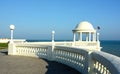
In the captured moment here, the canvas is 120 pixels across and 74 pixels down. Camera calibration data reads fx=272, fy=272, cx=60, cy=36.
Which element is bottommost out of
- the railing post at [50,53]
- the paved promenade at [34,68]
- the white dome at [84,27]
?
the paved promenade at [34,68]

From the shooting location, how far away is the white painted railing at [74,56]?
24.2 feet

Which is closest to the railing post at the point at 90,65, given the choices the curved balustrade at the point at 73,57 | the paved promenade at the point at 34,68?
the curved balustrade at the point at 73,57

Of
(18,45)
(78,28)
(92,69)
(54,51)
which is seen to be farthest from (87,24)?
(92,69)

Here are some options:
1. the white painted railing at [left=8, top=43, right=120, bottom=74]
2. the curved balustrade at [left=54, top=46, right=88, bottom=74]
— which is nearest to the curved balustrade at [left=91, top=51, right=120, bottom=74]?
the white painted railing at [left=8, top=43, right=120, bottom=74]

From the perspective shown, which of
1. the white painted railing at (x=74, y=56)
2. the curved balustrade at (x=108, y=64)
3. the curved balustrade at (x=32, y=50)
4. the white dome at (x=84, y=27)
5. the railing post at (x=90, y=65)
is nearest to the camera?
the curved balustrade at (x=108, y=64)

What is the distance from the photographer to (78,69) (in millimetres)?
12414

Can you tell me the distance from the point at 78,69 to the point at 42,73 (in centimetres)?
192

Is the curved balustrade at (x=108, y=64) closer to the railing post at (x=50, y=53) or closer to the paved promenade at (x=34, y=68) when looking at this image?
the paved promenade at (x=34, y=68)

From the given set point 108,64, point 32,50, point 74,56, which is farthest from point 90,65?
point 32,50

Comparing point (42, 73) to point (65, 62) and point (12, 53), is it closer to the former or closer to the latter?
point (65, 62)

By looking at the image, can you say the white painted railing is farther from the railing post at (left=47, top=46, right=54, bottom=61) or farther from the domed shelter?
the domed shelter

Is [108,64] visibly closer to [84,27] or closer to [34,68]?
[34,68]

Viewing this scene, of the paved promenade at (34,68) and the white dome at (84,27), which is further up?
the white dome at (84,27)

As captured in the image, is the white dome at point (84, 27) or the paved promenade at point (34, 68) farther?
the white dome at point (84, 27)
